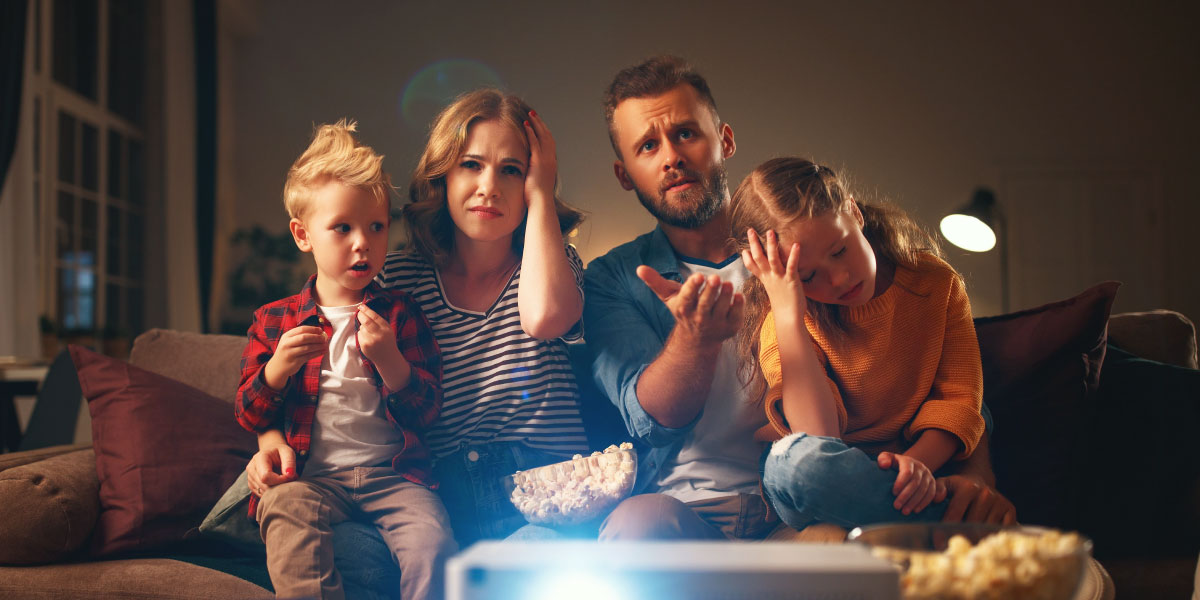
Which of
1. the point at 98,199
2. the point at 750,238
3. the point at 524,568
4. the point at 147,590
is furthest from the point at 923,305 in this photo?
the point at 98,199

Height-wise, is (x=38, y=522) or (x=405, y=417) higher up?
(x=405, y=417)

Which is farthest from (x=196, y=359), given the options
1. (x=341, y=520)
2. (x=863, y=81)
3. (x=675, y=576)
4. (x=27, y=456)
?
(x=863, y=81)

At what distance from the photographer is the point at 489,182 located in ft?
4.90

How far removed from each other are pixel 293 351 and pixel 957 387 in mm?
1022

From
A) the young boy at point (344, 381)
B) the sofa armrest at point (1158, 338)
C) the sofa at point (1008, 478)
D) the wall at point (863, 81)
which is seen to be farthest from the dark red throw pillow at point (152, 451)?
the wall at point (863, 81)

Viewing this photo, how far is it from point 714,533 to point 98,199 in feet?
16.3

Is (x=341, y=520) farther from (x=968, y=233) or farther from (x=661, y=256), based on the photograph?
(x=968, y=233)

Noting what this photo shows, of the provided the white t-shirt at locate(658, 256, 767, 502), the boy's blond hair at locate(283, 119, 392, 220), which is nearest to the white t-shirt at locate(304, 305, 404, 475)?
the boy's blond hair at locate(283, 119, 392, 220)

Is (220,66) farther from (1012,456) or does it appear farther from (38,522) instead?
(1012,456)

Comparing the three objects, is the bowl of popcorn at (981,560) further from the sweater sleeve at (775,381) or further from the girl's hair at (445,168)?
the girl's hair at (445,168)

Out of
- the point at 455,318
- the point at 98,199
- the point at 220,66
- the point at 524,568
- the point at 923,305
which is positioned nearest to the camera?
the point at 524,568

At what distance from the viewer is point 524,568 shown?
556 mm

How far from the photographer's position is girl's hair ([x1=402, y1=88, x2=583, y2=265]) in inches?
61.1

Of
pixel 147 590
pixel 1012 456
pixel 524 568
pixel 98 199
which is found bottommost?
pixel 147 590
